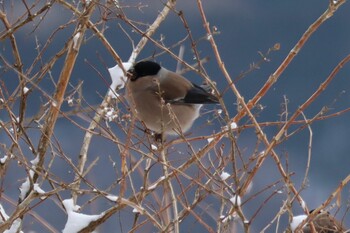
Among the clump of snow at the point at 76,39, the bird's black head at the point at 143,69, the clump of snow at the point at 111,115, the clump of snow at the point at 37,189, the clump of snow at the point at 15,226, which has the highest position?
the bird's black head at the point at 143,69

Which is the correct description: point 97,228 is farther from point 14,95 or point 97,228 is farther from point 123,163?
point 14,95

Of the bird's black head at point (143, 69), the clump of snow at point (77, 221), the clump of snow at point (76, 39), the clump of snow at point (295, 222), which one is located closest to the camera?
the clump of snow at point (295, 222)

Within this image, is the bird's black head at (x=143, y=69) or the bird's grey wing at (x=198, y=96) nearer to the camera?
the bird's grey wing at (x=198, y=96)

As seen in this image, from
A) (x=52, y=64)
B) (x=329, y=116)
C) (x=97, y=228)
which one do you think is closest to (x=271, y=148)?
(x=329, y=116)

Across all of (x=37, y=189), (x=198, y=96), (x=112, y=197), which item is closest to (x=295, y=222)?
(x=112, y=197)

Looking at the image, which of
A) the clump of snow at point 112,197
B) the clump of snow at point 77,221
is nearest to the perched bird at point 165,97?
the clump of snow at point 77,221

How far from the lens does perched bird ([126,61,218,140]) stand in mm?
4039

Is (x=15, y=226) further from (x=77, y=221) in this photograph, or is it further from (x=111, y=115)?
(x=111, y=115)

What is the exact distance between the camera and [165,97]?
4051 mm

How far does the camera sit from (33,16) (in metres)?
3.50

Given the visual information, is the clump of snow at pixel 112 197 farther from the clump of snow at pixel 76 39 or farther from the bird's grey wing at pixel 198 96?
the bird's grey wing at pixel 198 96

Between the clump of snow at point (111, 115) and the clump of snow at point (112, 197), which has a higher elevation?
the clump of snow at point (111, 115)

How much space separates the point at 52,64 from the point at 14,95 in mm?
310

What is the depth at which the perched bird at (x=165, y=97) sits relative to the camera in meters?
4.04
